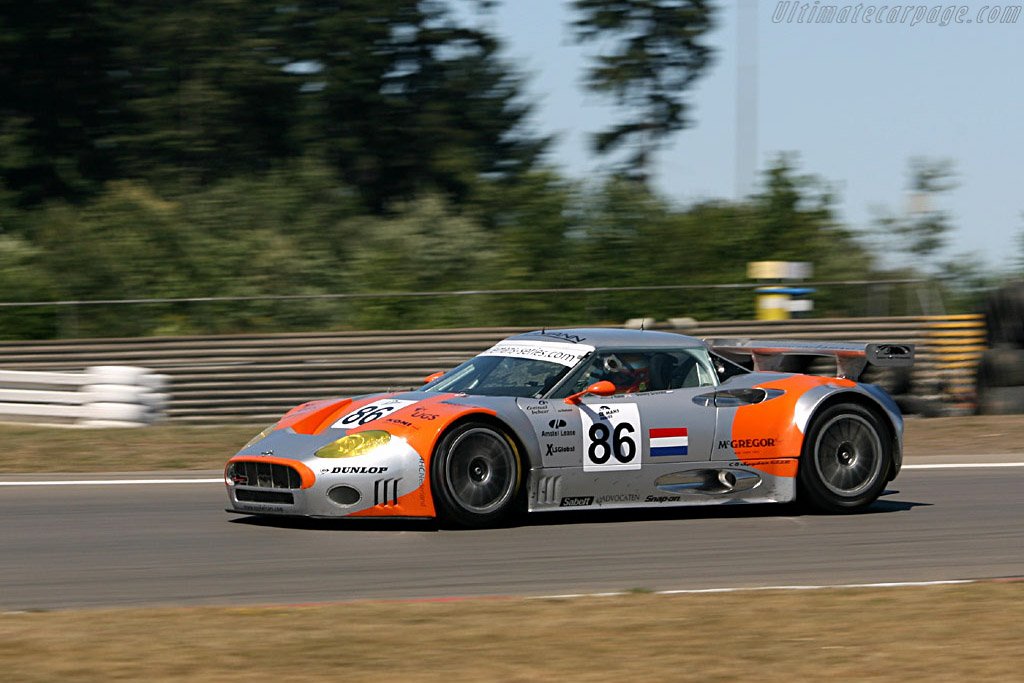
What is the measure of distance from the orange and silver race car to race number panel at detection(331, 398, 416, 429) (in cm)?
2

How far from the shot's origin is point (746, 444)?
9031 millimetres

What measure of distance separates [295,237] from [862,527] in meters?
19.7

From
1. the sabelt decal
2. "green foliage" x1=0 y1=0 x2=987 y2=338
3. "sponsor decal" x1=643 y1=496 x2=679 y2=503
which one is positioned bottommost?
"sponsor decal" x1=643 y1=496 x2=679 y2=503

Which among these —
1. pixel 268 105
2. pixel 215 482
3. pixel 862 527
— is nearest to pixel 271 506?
pixel 215 482

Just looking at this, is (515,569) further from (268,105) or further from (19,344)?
(268,105)

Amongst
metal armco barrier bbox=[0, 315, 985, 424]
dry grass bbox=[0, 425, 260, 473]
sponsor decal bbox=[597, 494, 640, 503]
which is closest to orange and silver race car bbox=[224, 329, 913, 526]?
sponsor decal bbox=[597, 494, 640, 503]

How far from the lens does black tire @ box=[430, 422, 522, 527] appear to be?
822 centimetres

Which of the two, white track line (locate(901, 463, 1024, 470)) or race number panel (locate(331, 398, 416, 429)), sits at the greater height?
race number panel (locate(331, 398, 416, 429))

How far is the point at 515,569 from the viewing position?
7.16 meters

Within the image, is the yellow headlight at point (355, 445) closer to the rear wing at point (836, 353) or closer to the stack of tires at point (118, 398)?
the rear wing at point (836, 353)

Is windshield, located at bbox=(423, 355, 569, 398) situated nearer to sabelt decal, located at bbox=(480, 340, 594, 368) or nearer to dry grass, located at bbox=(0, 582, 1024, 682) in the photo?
sabelt decal, located at bbox=(480, 340, 594, 368)

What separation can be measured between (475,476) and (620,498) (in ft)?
3.34

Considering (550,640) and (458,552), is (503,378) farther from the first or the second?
(550,640)

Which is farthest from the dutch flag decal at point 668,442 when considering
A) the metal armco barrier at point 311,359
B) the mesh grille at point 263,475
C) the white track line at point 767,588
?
the metal armco barrier at point 311,359
